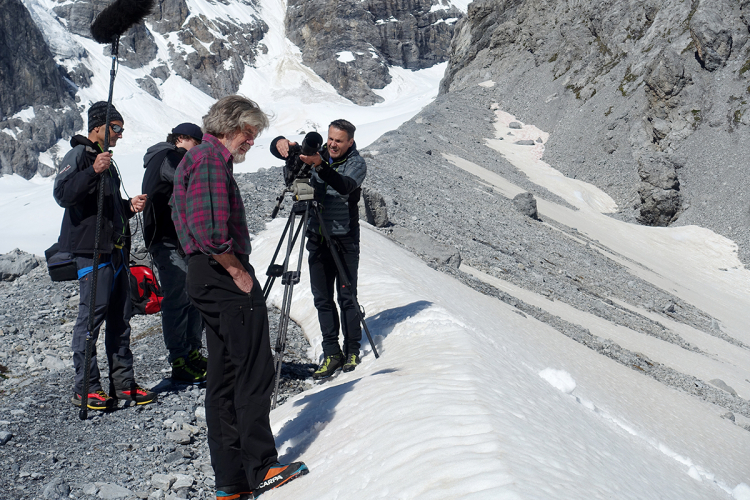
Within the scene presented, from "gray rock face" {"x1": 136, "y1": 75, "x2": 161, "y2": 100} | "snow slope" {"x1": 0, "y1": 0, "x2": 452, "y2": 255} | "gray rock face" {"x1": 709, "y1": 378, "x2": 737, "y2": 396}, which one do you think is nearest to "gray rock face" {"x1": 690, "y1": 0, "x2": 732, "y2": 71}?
"snow slope" {"x1": 0, "y1": 0, "x2": 452, "y2": 255}

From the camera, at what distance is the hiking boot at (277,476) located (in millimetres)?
3320

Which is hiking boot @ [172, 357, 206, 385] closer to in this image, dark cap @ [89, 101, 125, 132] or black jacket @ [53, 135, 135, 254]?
black jacket @ [53, 135, 135, 254]

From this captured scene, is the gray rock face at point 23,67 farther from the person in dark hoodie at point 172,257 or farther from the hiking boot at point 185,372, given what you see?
the hiking boot at point 185,372

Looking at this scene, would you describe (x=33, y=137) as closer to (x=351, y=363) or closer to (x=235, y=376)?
(x=351, y=363)

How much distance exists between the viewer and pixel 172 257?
17.7 feet

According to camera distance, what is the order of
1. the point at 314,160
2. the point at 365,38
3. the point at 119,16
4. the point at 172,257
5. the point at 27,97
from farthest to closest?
the point at 365,38
the point at 27,97
the point at 172,257
the point at 119,16
the point at 314,160

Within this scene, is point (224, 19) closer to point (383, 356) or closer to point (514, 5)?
point (514, 5)

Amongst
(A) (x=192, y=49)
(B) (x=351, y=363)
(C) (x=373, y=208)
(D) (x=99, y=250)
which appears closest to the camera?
(D) (x=99, y=250)

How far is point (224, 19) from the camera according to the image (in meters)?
150

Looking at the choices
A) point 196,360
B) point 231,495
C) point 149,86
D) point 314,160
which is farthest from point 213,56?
point 231,495

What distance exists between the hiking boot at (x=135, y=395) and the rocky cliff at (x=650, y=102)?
30.6 m

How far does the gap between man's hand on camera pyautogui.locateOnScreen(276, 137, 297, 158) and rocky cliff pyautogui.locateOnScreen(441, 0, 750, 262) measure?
2979 cm

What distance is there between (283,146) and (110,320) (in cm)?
219

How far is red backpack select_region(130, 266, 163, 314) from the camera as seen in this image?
571cm
